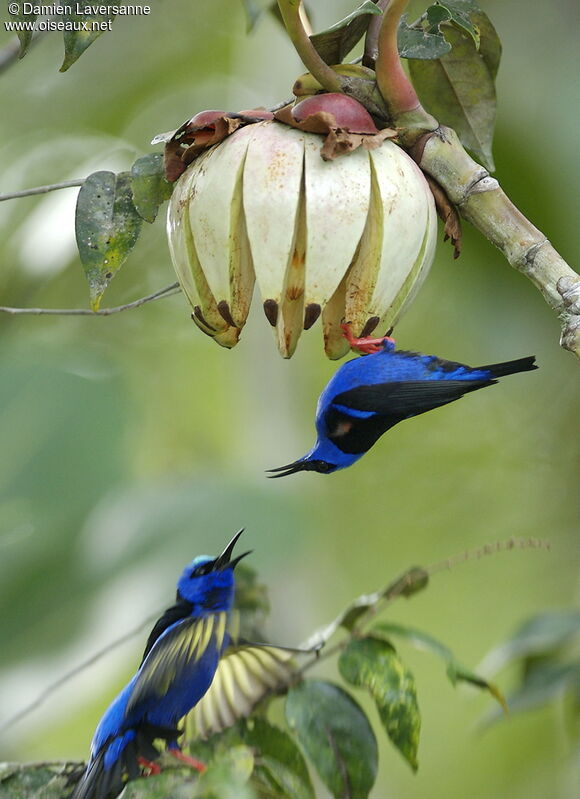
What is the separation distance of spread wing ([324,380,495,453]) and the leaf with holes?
32cm

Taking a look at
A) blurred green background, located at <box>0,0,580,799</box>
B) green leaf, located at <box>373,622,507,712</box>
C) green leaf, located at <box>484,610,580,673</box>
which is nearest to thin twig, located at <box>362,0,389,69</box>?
green leaf, located at <box>373,622,507,712</box>

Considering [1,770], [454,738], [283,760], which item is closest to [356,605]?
[283,760]

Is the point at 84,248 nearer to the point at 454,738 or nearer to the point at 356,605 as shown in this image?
the point at 356,605

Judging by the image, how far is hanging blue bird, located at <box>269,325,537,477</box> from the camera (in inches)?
27.0

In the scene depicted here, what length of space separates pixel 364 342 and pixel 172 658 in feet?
0.92

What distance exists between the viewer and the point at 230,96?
236cm

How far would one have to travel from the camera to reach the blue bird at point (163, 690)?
0.75m

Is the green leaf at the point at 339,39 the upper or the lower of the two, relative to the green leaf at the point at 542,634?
upper

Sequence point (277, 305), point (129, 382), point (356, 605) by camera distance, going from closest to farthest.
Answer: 1. point (277, 305)
2. point (356, 605)
3. point (129, 382)

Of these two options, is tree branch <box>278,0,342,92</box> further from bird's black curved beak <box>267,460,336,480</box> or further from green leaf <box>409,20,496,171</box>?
bird's black curved beak <box>267,460,336,480</box>

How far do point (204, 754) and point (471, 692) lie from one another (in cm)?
224

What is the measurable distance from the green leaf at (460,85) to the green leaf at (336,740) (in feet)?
1.70

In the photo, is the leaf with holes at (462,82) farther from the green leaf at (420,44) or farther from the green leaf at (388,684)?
the green leaf at (388,684)

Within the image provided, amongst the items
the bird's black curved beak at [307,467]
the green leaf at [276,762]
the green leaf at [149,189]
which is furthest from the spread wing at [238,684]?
the green leaf at [149,189]
